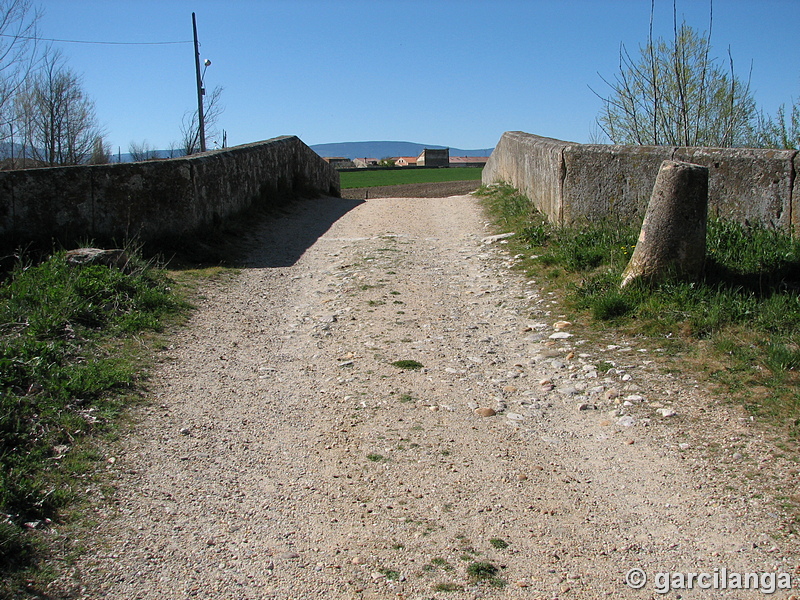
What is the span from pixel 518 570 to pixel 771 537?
102cm

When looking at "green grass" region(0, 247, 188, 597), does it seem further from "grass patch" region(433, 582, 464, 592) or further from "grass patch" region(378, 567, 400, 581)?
"grass patch" region(433, 582, 464, 592)

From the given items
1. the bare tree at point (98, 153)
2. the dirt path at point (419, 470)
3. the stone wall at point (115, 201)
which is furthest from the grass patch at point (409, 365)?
the bare tree at point (98, 153)

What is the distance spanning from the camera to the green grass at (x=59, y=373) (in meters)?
2.87

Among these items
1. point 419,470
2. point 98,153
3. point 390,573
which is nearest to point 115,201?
point 419,470

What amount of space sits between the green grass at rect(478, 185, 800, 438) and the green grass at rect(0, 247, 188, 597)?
11.3 ft

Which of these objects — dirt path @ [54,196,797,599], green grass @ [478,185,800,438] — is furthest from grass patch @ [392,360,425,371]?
green grass @ [478,185,800,438]

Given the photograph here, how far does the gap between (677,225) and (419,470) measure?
3.05m

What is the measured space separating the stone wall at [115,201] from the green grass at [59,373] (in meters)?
0.74

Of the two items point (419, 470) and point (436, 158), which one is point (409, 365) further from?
point (436, 158)

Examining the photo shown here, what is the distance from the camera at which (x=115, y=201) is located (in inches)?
281

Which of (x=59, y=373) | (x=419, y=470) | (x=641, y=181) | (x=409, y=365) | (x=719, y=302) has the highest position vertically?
(x=641, y=181)

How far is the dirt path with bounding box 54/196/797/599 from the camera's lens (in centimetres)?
256

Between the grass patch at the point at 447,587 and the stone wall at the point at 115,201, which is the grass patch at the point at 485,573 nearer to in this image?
the grass patch at the point at 447,587

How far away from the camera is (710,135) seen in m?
10.1
